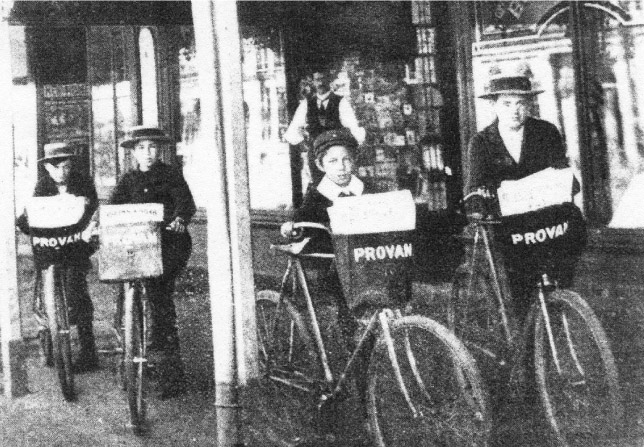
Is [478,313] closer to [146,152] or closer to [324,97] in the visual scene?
[146,152]

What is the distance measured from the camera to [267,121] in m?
9.75

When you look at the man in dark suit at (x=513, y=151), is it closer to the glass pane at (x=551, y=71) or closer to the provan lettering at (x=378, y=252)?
the provan lettering at (x=378, y=252)

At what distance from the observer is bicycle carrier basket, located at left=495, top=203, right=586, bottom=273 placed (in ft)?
15.9

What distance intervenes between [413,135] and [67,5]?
3.26 m

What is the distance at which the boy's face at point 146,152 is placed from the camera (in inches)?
244

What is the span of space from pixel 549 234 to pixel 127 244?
2435mm

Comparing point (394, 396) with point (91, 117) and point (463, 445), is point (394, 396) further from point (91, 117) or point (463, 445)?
point (91, 117)

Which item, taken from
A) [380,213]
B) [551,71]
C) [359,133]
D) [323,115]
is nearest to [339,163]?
[380,213]

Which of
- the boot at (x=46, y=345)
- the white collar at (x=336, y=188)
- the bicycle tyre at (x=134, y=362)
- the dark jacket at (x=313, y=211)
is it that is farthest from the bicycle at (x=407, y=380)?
the boot at (x=46, y=345)

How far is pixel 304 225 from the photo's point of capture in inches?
A: 192

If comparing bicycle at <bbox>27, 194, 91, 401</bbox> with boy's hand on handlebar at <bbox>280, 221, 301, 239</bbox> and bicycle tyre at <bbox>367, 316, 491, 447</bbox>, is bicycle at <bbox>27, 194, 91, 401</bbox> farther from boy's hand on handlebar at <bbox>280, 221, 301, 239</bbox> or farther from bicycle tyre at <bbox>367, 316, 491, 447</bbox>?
bicycle tyre at <bbox>367, 316, 491, 447</bbox>

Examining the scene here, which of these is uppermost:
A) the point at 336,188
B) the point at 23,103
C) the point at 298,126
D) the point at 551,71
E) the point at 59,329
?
the point at 23,103

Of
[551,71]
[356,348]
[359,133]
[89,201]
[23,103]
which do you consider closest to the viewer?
[356,348]

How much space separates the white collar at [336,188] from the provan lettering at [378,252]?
61 cm
